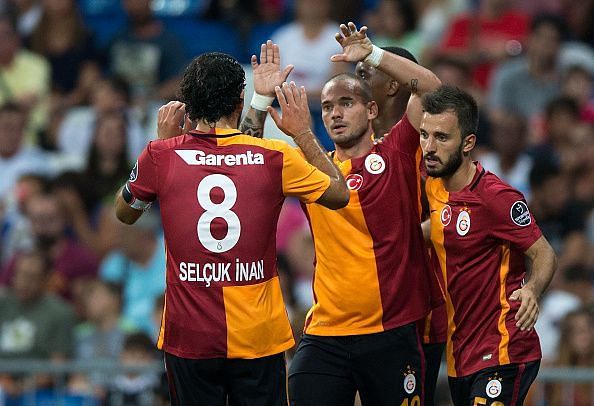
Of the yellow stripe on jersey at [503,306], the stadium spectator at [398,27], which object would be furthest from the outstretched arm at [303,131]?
the stadium spectator at [398,27]

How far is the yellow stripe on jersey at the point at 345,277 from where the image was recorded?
288 inches

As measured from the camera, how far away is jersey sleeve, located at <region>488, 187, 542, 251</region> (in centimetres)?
704

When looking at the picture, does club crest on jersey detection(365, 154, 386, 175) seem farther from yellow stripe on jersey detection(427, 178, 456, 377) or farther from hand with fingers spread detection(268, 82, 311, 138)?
hand with fingers spread detection(268, 82, 311, 138)

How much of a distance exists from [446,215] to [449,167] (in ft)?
0.87

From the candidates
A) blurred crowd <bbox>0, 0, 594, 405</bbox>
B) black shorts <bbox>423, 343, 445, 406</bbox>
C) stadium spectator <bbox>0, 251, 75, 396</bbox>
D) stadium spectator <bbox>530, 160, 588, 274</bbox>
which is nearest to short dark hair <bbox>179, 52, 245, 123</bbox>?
black shorts <bbox>423, 343, 445, 406</bbox>

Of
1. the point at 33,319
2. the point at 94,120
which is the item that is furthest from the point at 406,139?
the point at 94,120

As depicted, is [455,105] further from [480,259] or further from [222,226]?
[222,226]

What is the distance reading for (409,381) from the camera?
7316 mm

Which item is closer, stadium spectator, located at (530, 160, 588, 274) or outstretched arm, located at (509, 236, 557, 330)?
outstretched arm, located at (509, 236, 557, 330)

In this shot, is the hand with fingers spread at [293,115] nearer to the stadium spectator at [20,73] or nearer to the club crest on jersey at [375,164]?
the club crest on jersey at [375,164]

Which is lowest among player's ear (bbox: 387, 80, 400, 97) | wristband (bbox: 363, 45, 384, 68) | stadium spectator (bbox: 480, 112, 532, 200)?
player's ear (bbox: 387, 80, 400, 97)

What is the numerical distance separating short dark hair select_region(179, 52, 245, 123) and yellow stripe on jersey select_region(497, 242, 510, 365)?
162 cm

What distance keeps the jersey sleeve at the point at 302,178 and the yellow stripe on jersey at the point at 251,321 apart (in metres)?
0.49

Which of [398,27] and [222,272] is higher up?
[398,27]
